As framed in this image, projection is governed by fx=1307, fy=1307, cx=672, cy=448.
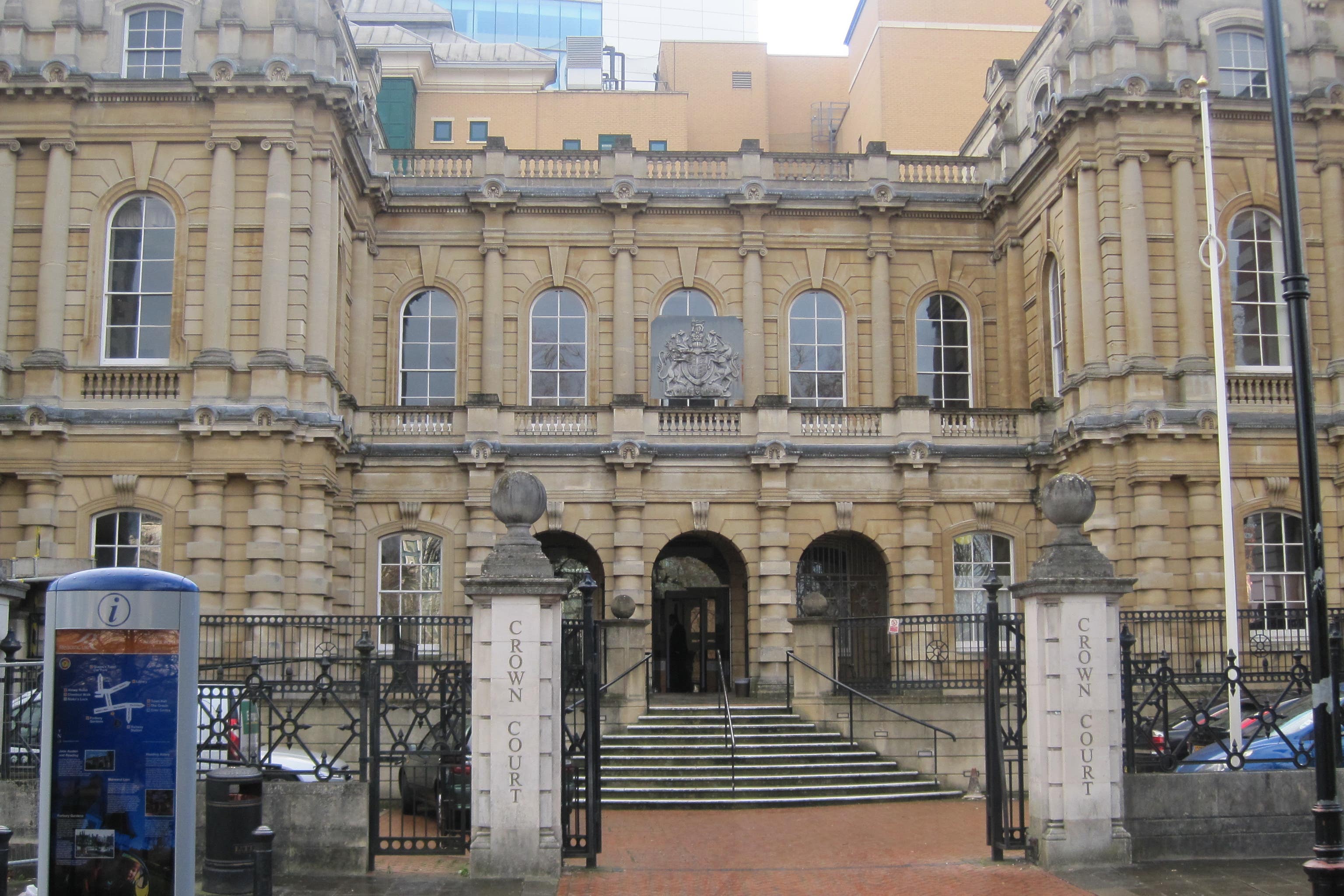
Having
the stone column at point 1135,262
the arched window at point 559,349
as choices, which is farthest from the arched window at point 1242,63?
the arched window at point 559,349

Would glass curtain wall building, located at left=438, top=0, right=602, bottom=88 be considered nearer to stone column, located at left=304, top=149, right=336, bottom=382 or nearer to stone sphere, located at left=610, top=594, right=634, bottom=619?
stone column, located at left=304, top=149, right=336, bottom=382

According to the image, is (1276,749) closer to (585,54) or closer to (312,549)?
(312,549)

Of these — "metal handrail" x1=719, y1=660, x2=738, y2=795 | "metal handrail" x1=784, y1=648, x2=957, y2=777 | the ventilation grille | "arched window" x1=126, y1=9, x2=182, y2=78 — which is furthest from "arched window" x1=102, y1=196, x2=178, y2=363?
the ventilation grille

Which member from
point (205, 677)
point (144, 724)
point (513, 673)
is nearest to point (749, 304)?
point (205, 677)

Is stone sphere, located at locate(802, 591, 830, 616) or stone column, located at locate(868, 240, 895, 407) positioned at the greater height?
stone column, located at locate(868, 240, 895, 407)

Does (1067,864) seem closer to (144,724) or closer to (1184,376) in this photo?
(144,724)

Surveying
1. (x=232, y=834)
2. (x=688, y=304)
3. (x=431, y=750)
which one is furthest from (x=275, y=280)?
(x=232, y=834)

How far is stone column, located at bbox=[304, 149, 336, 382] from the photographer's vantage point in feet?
86.2

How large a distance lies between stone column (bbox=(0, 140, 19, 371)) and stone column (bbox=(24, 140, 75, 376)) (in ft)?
1.85

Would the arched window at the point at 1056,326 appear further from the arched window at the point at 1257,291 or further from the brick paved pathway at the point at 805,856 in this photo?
the brick paved pathway at the point at 805,856

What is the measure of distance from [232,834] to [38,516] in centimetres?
→ 1585

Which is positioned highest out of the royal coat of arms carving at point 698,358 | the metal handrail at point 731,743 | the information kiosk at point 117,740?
the royal coat of arms carving at point 698,358

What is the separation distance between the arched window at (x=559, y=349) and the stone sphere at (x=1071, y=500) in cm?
1853

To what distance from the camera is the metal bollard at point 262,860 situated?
9516 millimetres
